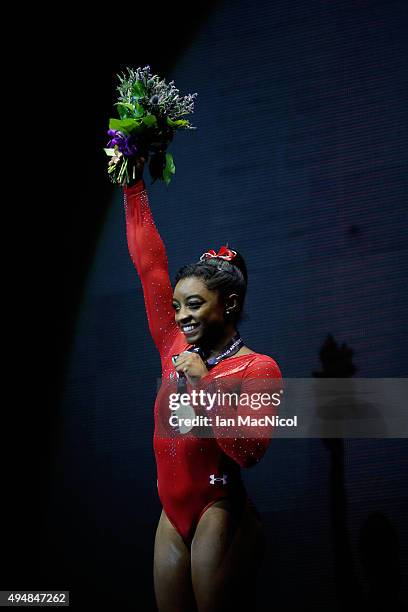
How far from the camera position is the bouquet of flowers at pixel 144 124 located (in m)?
2.44

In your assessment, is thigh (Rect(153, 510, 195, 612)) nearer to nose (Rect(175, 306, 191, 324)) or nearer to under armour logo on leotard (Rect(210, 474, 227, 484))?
under armour logo on leotard (Rect(210, 474, 227, 484))

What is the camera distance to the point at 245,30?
3.14m

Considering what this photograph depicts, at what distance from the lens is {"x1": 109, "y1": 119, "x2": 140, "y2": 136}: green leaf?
7.94 ft

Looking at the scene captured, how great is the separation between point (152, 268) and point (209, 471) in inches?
23.5

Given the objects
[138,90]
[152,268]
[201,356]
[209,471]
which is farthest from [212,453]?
[138,90]

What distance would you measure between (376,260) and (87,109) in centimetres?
128

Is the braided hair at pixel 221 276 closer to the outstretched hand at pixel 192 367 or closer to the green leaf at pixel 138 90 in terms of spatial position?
the outstretched hand at pixel 192 367

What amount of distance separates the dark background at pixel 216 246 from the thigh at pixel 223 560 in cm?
68

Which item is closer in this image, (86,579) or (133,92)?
(133,92)

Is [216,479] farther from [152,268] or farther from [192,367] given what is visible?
[152,268]

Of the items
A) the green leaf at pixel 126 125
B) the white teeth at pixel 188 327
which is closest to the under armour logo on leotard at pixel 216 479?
the white teeth at pixel 188 327

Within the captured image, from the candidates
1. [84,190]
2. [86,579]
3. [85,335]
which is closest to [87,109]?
[84,190]

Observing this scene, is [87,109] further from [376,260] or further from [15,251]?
[376,260]

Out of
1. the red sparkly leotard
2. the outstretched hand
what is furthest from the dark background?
the outstretched hand
